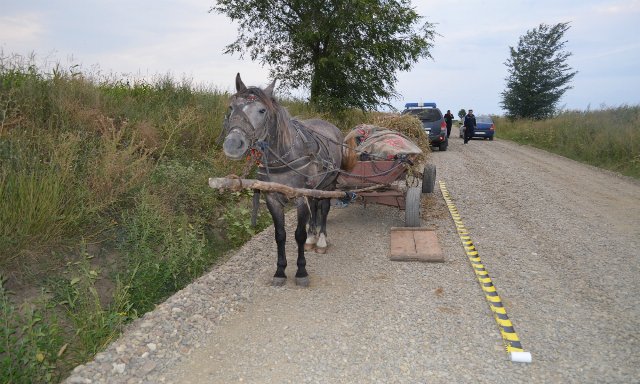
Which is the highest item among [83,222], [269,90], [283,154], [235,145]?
[269,90]

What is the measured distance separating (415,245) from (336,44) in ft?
43.0

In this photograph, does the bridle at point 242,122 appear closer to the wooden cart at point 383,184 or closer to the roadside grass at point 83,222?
the roadside grass at point 83,222

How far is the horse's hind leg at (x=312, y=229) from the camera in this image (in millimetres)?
5953

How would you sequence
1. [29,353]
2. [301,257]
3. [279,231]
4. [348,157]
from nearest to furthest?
[29,353], [279,231], [301,257], [348,157]

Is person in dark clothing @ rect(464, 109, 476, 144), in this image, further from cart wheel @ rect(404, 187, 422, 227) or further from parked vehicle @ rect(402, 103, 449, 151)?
cart wheel @ rect(404, 187, 422, 227)

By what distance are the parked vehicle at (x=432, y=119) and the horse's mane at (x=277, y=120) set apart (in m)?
13.9

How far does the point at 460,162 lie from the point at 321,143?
36.2 feet

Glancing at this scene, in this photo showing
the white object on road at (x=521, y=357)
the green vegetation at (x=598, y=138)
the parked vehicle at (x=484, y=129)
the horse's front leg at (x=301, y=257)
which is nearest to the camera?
the white object on road at (x=521, y=357)

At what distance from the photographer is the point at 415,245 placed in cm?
580

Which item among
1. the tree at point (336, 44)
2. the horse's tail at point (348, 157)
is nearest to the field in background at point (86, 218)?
A: the horse's tail at point (348, 157)

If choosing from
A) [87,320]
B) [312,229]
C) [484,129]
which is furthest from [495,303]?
[484,129]

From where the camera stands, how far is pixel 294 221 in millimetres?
7414

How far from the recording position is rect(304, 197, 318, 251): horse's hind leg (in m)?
5.95

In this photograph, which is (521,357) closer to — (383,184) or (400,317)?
(400,317)
